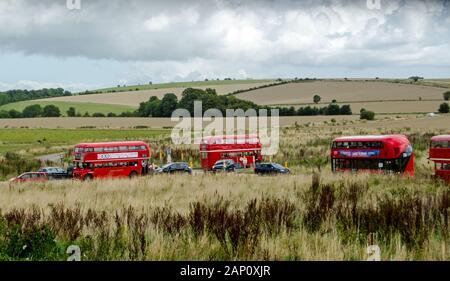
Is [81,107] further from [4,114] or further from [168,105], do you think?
[168,105]

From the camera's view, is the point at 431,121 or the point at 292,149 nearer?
the point at 292,149

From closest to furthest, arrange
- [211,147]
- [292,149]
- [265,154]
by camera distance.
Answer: [211,147]
[265,154]
[292,149]

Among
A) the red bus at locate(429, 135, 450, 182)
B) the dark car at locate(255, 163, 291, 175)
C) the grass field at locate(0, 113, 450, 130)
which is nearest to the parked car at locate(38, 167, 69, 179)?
the dark car at locate(255, 163, 291, 175)

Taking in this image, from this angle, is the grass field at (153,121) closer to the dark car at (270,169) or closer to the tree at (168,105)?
the tree at (168,105)

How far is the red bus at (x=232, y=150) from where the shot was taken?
1875 inches

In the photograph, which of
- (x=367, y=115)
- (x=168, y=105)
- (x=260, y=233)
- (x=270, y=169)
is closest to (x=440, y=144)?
(x=270, y=169)

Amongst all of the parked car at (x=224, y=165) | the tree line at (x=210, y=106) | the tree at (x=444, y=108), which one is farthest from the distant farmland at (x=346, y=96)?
the parked car at (x=224, y=165)

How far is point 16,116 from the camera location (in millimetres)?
121312

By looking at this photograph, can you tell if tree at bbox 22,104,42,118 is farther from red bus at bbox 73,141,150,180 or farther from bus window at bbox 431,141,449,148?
bus window at bbox 431,141,449,148

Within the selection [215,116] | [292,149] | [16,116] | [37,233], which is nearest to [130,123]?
[215,116]

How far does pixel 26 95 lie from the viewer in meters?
141
